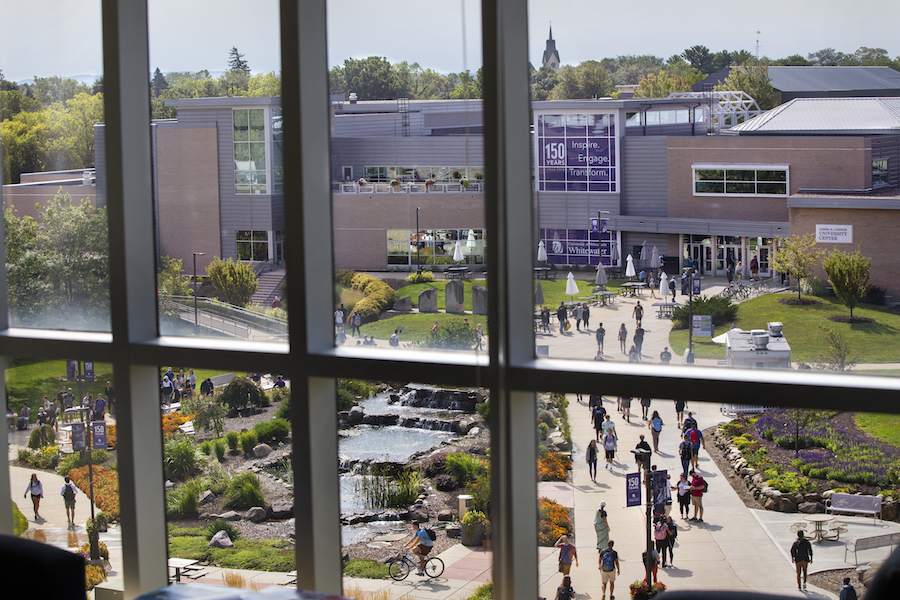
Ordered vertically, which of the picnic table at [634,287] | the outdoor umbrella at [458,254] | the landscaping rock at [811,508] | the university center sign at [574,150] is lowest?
the landscaping rock at [811,508]

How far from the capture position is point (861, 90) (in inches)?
100

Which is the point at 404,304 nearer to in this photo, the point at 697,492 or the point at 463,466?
the point at 463,466

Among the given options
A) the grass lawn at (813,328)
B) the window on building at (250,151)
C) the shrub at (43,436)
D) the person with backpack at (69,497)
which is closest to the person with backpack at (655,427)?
the grass lawn at (813,328)

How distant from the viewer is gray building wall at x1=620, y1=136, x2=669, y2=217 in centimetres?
288

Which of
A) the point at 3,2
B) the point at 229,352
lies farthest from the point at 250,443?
the point at 3,2

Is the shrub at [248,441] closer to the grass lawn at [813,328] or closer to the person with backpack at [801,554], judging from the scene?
the grass lawn at [813,328]

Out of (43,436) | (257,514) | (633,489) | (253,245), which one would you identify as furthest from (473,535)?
(43,436)

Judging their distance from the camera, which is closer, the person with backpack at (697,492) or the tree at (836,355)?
the tree at (836,355)

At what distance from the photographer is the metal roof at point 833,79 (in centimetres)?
248

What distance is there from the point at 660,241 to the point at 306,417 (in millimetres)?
1445

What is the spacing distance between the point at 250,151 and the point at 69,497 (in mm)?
1846

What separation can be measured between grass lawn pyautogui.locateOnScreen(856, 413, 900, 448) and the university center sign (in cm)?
118

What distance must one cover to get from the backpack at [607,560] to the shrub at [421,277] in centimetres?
121

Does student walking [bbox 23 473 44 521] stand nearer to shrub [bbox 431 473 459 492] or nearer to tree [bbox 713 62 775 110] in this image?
shrub [bbox 431 473 459 492]
